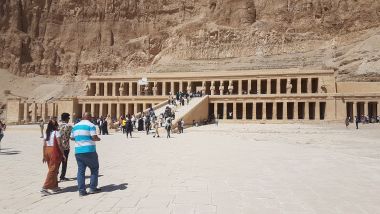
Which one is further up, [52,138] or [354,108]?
[354,108]

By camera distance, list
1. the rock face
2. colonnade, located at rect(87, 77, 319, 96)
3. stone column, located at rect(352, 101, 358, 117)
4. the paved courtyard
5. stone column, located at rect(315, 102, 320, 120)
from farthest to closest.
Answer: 1. the rock face
2. colonnade, located at rect(87, 77, 319, 96)
3. stone column, located at rect(315, 102, 320, 120)
4. stone column, located at rect(352, 101, 358, 117)
5. the paved courtyard

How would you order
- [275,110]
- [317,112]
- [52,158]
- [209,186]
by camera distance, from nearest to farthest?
[52,158], [209,186], [317,112], [275,110]

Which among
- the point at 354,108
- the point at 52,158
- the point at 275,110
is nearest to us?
the point at 52,158

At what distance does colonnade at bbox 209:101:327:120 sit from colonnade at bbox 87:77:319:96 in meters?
2.34

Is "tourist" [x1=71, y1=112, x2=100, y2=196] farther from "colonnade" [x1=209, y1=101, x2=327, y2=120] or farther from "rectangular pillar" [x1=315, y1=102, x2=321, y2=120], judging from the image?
"rectangular pillar" [x1=315, y1=102, x2=321, y2=120]

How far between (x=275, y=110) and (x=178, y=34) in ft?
140

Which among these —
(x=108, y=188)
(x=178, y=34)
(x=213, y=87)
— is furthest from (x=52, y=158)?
(x=178, y=34)

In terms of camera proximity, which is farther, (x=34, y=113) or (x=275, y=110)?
(x=34, y=113)

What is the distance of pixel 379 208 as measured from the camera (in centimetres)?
699

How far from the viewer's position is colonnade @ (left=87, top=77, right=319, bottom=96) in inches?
2206

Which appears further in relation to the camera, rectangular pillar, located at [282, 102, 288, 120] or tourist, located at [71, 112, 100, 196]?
rectangular pillar, located at [282, 102, 288, 120]

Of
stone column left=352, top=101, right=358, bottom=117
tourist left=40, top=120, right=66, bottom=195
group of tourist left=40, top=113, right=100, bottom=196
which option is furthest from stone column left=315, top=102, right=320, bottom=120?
group of tourist left=40, top=113, right=100, bottom=196

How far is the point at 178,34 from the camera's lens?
87125 mm

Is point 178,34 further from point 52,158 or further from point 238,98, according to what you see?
point 52,158
